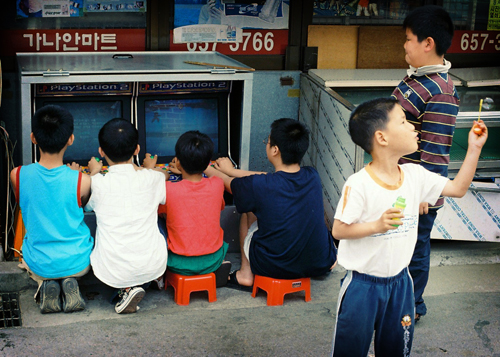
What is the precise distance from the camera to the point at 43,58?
4.66 m

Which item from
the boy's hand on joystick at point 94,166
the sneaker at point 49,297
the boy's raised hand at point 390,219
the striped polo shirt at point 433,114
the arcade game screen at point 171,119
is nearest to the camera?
the boy's raised hand at point 390,219

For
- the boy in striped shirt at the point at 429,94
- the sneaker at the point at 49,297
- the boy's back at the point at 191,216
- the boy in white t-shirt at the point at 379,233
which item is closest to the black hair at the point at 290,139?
the boy's back at the point at 191,216

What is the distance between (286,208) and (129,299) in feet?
3.71

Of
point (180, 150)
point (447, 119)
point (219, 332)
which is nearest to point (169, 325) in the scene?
point (219, 332)

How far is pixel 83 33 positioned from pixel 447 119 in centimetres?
293

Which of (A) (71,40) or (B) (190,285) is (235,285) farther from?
(A) (71,40)

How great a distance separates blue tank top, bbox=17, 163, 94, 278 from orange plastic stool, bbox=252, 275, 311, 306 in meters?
1.20

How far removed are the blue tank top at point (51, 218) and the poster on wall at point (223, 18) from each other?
1.85 metres

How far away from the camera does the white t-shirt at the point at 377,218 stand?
2.82m

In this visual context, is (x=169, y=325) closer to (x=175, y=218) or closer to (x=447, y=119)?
(x=175, y=218)

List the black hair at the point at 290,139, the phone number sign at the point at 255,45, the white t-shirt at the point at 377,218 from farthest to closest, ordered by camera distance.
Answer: the phone number sign at the point at 255,45, the black hair at the point at 290,139, the white t-shirt at the point at 377,218

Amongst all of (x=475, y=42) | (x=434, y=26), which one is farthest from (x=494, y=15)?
(x=434, y=26)

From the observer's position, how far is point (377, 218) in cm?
286

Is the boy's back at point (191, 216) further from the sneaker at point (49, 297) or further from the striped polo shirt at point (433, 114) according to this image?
Result: the striped polo shirt at point (433, 114)
